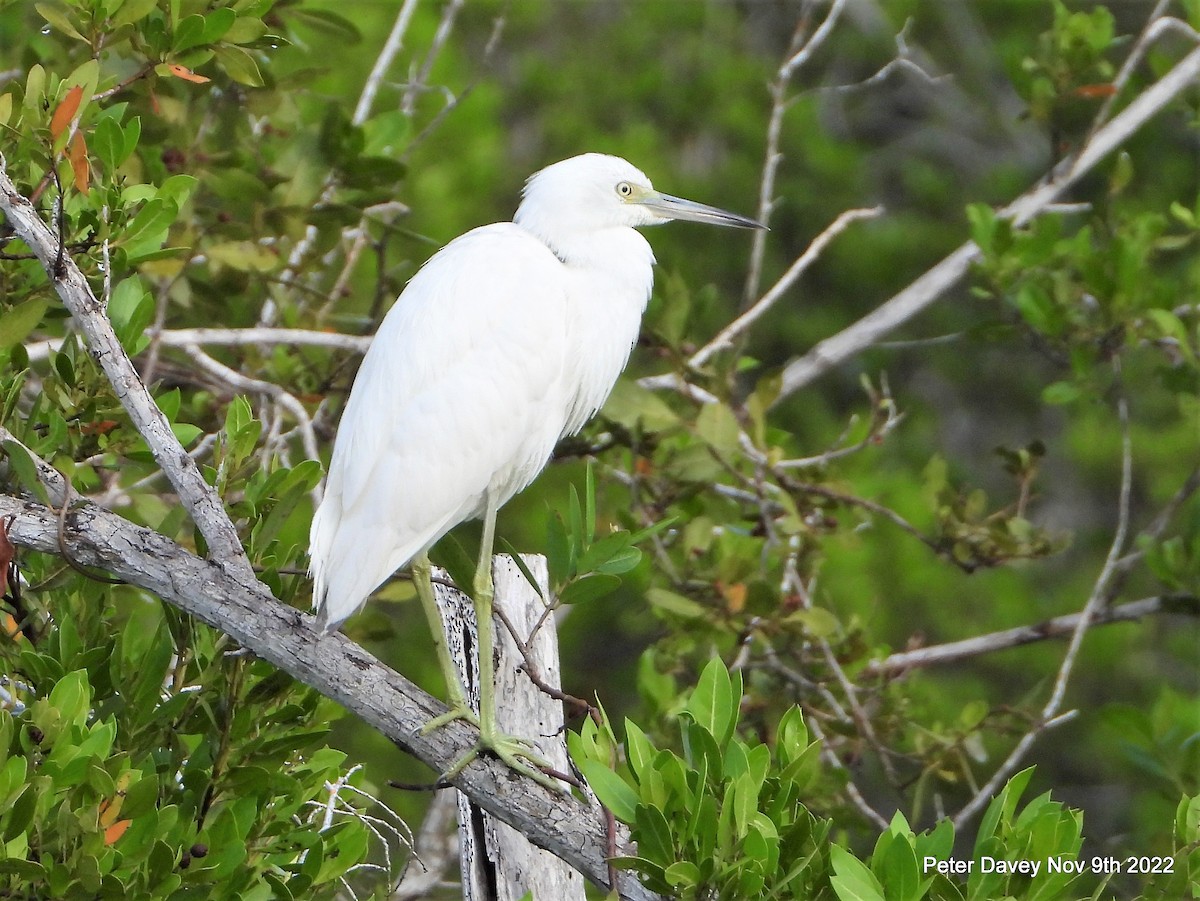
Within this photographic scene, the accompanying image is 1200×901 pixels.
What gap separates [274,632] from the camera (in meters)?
1.82

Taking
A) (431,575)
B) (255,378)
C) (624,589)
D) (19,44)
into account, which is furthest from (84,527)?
(624,589)

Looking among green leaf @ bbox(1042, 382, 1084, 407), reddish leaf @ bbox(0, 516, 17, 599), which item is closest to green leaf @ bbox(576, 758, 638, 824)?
reddish leaf @ bbox(0, 516, 17, 599)

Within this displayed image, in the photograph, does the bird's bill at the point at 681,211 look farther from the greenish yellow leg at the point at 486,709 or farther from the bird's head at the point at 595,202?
the greenish yellow leg at the point at 486,709

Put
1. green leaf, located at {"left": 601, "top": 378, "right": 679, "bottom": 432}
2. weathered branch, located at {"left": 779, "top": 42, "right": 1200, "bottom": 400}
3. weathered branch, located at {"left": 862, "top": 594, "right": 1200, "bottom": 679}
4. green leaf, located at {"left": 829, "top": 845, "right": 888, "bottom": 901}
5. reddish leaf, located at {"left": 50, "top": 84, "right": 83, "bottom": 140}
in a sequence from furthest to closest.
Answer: weathered branch, located at {"left": 779, "top": 42, "right": 1200, "bottom": 400} < weathered branch, located at {"left": 862, "top": 594, "right": 1200, "bottom": 679} < green leaf, located at {"left": 601, "top": 378, "right": 679, "bottom": 432} < reddish leaf, located at {"left": 50, "top": 84, "right": 83, "bottom": 140} < green leaf, located at {"left": 829, "top": 845, "right": 888, "bottom": 901}

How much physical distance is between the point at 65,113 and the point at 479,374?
896 millimetres

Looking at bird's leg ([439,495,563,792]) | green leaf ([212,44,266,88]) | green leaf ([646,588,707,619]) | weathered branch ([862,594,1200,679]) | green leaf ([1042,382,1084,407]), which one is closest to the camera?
bird's leg ([439,495,563,792])

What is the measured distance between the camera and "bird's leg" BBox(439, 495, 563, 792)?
6.32 ft

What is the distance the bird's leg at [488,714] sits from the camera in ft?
6.32

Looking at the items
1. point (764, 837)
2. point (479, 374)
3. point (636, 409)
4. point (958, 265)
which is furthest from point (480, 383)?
point (958, 265)

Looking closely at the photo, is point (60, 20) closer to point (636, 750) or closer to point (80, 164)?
point (80, 164)

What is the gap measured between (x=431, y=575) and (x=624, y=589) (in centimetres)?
320

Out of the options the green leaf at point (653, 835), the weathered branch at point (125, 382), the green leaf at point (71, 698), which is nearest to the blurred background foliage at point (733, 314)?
the weathered branch at point (125, 382)

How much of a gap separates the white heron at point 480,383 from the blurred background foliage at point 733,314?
0.57ft

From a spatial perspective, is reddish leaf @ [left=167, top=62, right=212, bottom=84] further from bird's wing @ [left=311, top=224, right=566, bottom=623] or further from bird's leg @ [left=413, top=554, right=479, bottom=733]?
bird's leg @ [left=413, top=554, right=479, bottom=733]
